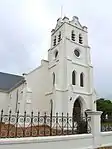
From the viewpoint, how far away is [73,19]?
84.5 ft

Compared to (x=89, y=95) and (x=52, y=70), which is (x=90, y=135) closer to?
(x=89, y=95)

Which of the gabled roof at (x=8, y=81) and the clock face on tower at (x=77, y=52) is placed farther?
the gabled roof at (x=8, y=81)

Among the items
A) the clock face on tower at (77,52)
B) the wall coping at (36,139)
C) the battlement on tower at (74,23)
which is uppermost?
the battlement on tower at (74,23)

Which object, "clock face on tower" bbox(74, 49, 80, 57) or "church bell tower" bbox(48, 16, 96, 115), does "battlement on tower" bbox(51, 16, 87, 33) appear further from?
"clock face on tower" bbox(74, 49, 80, 57)

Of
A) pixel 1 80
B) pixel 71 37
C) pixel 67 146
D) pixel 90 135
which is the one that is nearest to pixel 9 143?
pixel 67 146

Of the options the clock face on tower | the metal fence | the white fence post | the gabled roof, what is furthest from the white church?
the white fence post

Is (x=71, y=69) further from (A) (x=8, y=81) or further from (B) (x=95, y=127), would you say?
(A) (x=8, y=81)

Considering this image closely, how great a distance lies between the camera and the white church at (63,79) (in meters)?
19.6

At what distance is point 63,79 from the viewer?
20.6m

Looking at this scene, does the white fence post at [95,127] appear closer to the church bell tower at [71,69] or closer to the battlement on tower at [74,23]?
the church bell tower at [71,69]

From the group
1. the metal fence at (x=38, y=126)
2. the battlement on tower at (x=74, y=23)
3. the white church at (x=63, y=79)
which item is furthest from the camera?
the battlement on tower at (x=74, y=23)

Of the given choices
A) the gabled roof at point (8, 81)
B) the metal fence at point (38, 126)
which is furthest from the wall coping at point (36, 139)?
the gabled roof at point (8, 81)

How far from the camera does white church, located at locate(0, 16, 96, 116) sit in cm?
1959

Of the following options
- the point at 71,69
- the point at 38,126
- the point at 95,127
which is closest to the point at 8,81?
the point at 71,69
